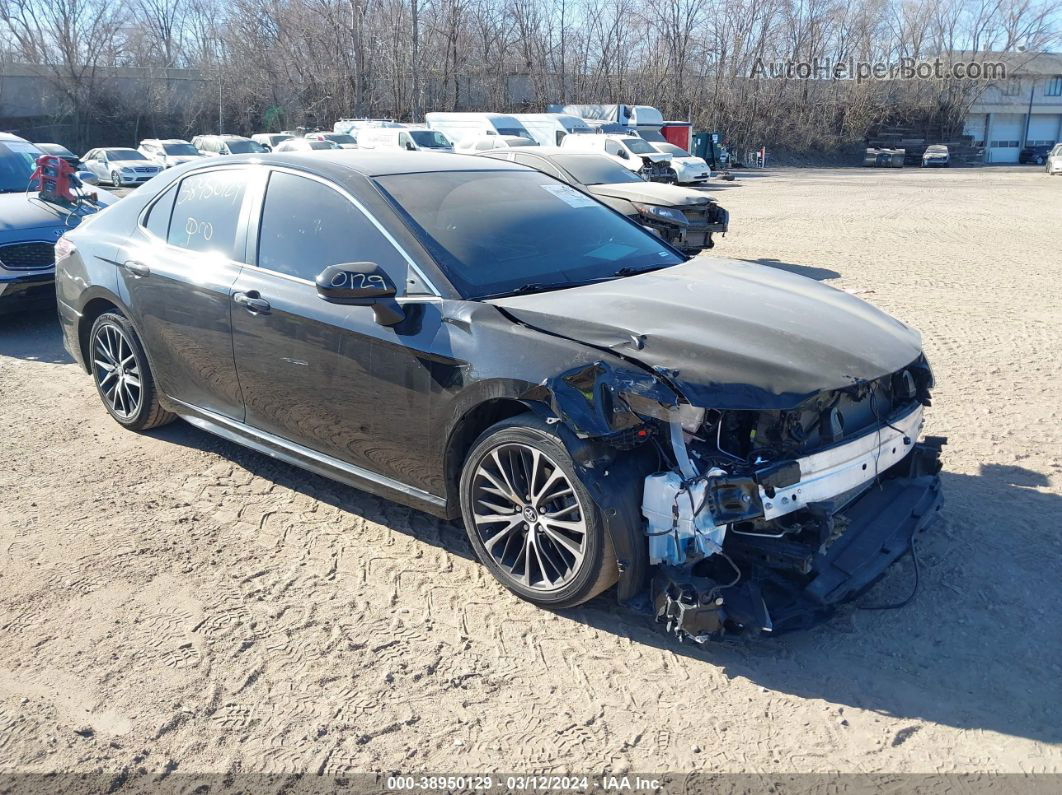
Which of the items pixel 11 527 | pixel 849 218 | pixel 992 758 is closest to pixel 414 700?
pixel 992 758

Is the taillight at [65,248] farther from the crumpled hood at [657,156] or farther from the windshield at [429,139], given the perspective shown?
the crumpled hood at [657,156]

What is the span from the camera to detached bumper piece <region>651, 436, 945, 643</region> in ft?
10.6

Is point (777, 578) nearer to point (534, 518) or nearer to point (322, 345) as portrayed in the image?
point (534, 518)

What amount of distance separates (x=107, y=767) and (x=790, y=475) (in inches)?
98.9

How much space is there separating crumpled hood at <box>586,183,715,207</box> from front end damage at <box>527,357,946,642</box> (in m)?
8.74

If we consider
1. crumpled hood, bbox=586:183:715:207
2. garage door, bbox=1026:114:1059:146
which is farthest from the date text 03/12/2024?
garage door, bbox=1026:114:1059:146

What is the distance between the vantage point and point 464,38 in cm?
5453

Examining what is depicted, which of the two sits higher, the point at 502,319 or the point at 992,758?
the point at 502,319

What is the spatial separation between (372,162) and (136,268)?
1.63m

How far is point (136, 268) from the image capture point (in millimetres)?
5180

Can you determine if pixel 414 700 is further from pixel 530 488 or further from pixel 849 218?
pixel 849 218

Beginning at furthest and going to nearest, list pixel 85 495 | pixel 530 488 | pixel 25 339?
pixel 25 339 < pixel 85 495 < pixel 530 488

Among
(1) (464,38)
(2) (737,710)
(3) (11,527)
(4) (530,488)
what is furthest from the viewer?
(1) (464,38)

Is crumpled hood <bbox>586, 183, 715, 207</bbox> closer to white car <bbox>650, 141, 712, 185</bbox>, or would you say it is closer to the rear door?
the rear door
